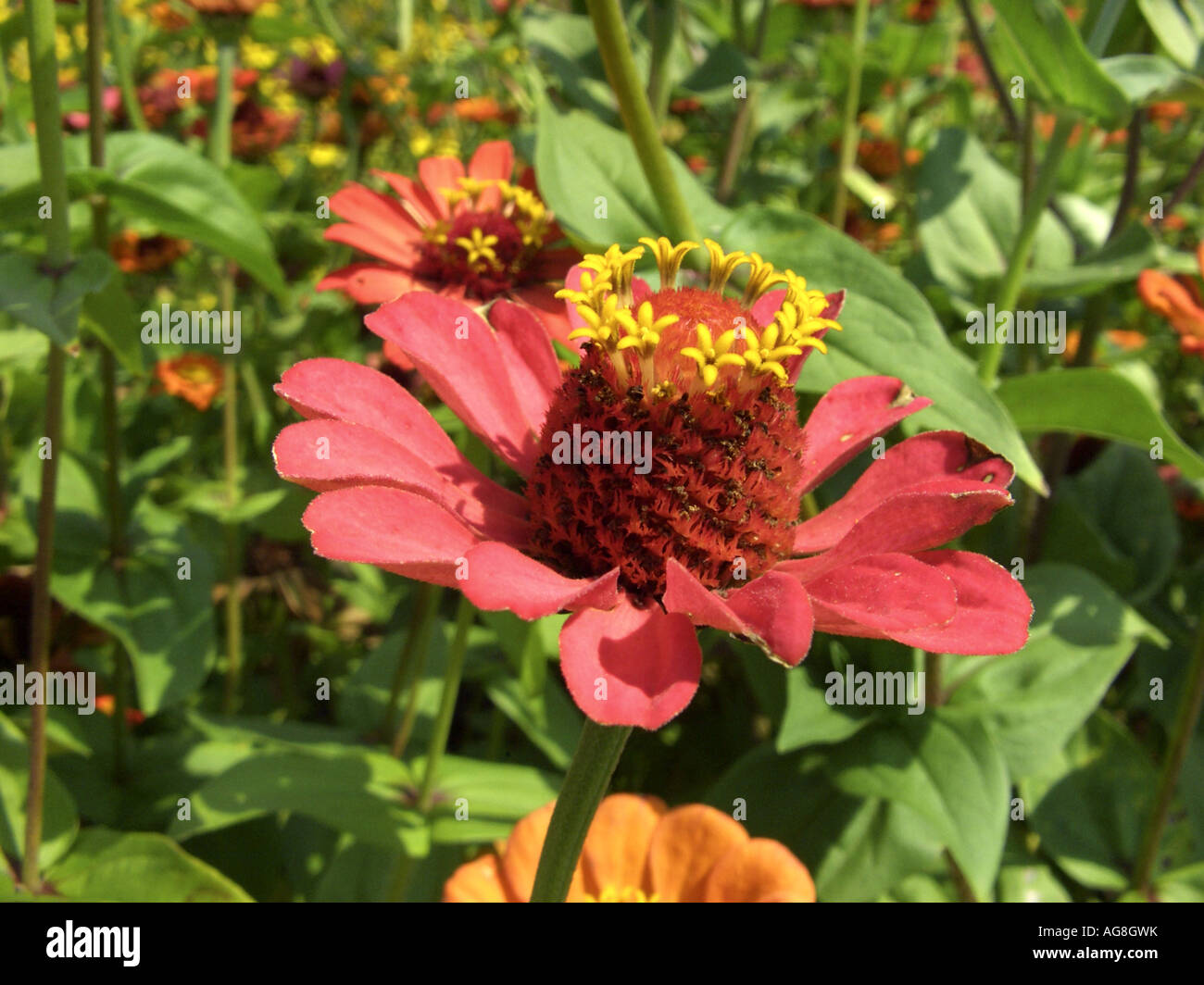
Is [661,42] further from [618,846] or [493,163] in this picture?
[618,846]

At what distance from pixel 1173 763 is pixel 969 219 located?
753mm

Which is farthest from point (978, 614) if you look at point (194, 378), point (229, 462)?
point (194, 378)

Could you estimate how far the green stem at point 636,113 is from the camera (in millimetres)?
707

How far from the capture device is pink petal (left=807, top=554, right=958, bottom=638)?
1.54 ft

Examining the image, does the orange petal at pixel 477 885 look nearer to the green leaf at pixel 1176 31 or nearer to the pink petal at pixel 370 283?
the pink petal at pixel 370 283

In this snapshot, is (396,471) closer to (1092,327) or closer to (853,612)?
(853,612)

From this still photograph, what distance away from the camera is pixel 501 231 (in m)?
0.99

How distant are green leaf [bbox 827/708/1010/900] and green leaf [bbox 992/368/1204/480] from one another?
32 cm

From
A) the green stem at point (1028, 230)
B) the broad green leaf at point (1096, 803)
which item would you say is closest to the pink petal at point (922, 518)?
the green stem at point (1028, 230)

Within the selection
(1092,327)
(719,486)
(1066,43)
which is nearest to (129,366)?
(719,486)

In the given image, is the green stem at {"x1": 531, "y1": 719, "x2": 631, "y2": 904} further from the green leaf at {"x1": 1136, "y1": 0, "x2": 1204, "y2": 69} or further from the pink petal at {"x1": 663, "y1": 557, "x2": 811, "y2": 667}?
the green leaf at {"x1": 1136, "y1": 0, "x2": 1204, "y2": 69}

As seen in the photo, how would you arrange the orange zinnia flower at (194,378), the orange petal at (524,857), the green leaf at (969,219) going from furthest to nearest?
the orange zinnia flower at (194,378)
the green leaf at (969,219)
the orange petal at (524,857)

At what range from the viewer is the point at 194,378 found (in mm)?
1747

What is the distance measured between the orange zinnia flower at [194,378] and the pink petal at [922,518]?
55.6 inches
